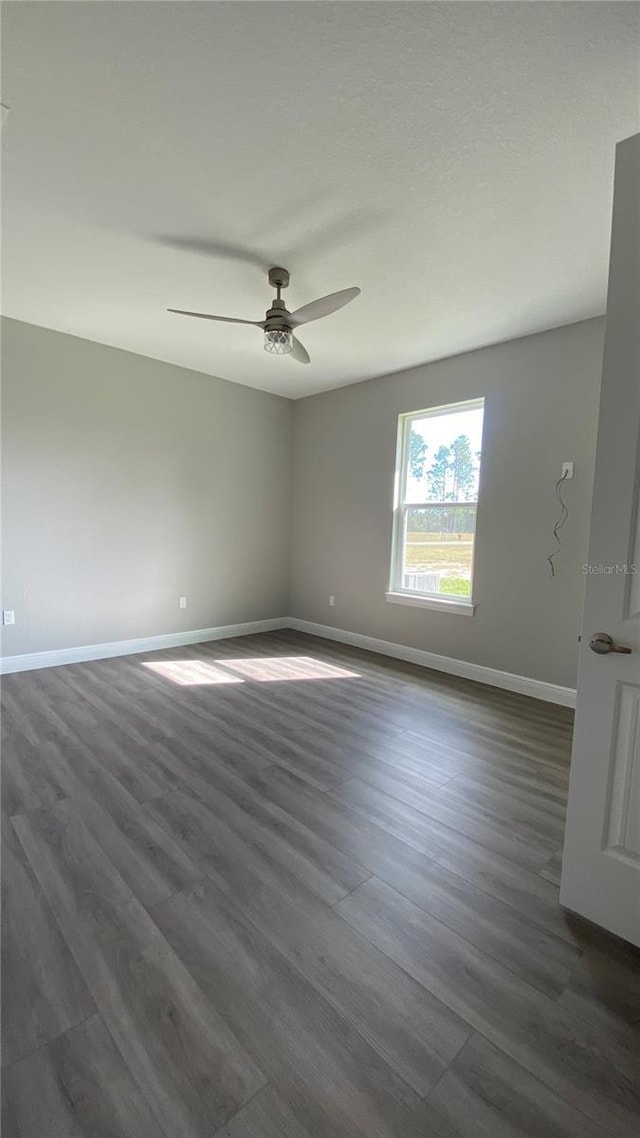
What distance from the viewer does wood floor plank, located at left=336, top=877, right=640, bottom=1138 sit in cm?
99

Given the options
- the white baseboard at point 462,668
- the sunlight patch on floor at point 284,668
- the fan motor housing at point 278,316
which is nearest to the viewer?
the fan motor housing at point 278,316

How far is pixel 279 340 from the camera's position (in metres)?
2.57

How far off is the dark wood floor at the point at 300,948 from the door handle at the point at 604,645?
3.03ft

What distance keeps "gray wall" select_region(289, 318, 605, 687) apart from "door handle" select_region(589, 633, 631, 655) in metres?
2.00

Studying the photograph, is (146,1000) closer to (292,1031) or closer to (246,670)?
(292,1031)

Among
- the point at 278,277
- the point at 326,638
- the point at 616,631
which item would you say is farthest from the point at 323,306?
the point at 326,638

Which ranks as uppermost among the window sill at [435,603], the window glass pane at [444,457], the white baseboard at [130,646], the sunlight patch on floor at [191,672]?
the window glass pane at [444,457]

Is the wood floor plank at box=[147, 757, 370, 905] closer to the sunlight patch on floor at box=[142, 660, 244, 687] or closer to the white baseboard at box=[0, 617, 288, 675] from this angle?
the sunlight patch on floor at box=[142, 660, 244, 687]

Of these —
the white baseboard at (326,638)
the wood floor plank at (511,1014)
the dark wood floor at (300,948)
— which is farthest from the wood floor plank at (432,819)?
the white baseboard at (326,638)

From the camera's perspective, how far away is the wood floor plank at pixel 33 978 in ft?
3.57

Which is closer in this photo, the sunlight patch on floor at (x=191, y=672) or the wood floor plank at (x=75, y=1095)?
the wood floor plank at (x=75, y=1095)

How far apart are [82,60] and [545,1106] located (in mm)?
3199

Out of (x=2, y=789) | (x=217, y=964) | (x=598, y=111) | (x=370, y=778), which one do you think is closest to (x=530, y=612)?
(x=370, y=778)

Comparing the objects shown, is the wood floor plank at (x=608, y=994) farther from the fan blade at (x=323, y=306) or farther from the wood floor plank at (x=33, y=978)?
the fan blade at (x=323, y=306)
